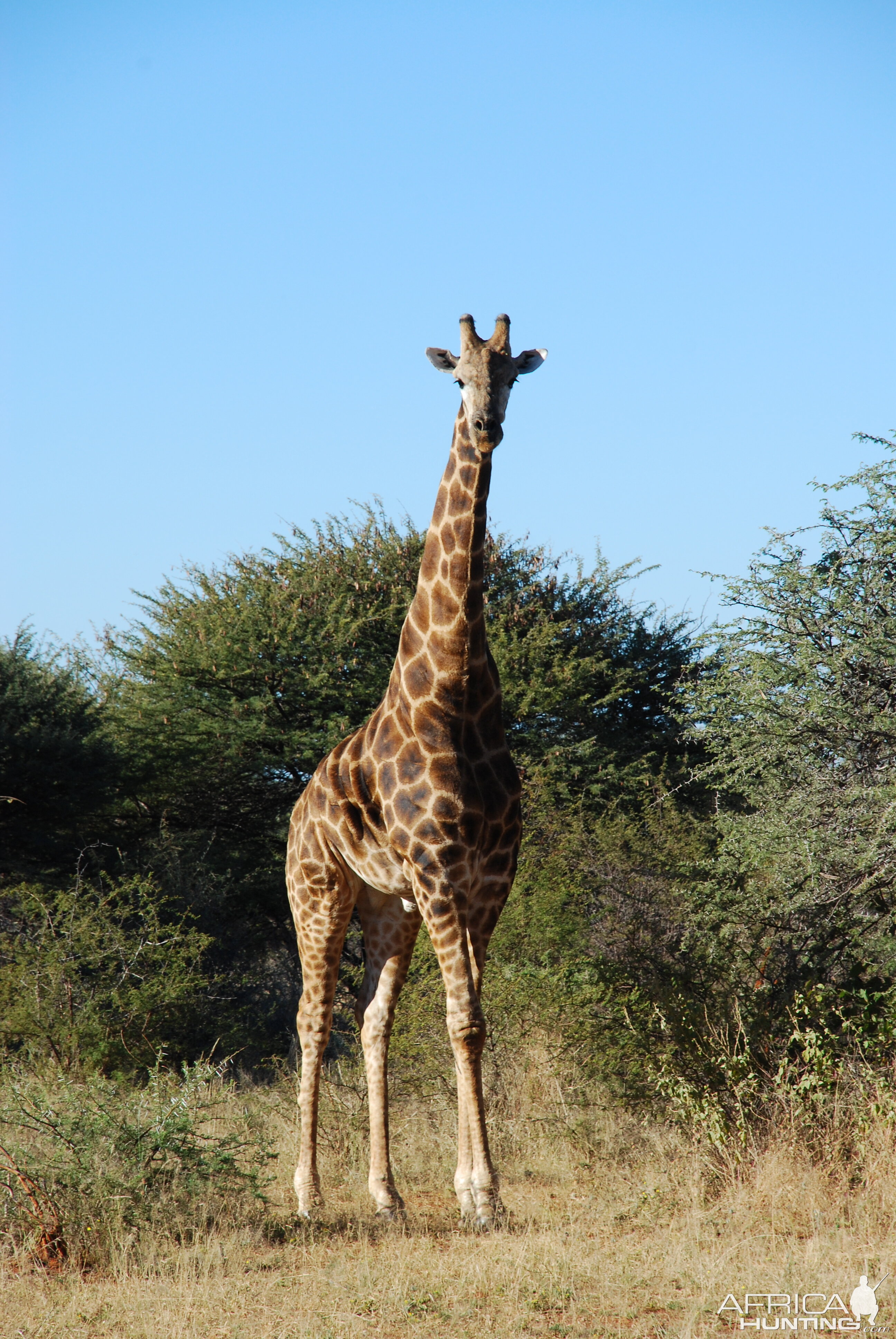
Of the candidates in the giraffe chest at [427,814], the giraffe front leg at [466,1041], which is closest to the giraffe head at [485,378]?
the giraffe chest at [427,814]

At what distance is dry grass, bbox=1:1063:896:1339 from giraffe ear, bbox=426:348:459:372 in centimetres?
498

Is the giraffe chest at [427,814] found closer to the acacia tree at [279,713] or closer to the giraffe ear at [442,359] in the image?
the giraffe ear at [442,359]

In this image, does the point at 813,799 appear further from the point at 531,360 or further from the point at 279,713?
the point at 279,713

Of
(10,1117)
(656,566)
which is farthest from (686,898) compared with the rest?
(656,566)

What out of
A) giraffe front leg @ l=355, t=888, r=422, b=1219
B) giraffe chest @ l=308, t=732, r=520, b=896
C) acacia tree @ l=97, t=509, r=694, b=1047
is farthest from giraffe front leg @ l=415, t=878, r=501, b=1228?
acacia tree @ l=97, t=509, r=694, b=1047

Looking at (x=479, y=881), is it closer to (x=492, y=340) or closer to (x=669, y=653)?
(x=492, y=340)

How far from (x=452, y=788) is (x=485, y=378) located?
2422mm

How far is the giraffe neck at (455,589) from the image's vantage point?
6.71 meters

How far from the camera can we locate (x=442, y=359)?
6.74 m

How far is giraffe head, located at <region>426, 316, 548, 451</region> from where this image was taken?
6398 mm

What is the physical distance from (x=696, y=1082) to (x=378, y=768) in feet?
10.1
